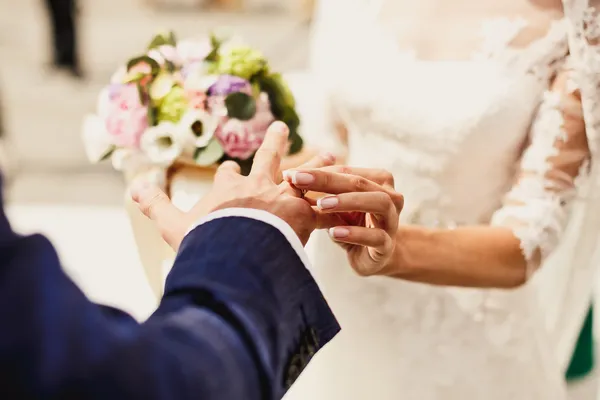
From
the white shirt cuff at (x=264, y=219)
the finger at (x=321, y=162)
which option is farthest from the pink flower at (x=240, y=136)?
the white shirt cuff at (x=264, y=219)

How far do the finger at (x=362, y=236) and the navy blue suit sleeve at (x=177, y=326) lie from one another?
0.17m

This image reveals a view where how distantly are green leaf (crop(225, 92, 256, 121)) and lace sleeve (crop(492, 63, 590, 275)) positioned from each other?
43 centimetres

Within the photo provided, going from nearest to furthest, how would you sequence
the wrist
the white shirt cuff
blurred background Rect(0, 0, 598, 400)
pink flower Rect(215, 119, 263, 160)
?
the white shirt cuff, the wrist, pink flower Rect(215, 119, 263, 160), blurred background Rect(0, 0, 598, 400)

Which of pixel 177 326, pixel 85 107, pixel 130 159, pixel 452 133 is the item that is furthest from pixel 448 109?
pixel 85 107

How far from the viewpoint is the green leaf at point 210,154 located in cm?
107

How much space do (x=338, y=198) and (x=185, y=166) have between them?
1.59 feet

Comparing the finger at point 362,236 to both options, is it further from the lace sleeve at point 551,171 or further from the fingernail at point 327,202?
the lace sleeve at point 551,171

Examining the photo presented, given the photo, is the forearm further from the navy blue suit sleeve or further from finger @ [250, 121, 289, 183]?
the navy blue suit sleeve

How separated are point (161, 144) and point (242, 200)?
0.53m

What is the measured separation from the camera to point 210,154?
1074 millimetres

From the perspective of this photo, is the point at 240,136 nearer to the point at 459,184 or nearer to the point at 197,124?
the point at 197,124

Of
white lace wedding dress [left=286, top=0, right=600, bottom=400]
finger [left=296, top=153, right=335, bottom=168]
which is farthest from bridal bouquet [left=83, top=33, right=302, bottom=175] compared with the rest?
finger [left=296, top=153, right=335, bottom=168]

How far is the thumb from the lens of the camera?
2.15 feet

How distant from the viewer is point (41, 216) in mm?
2611
